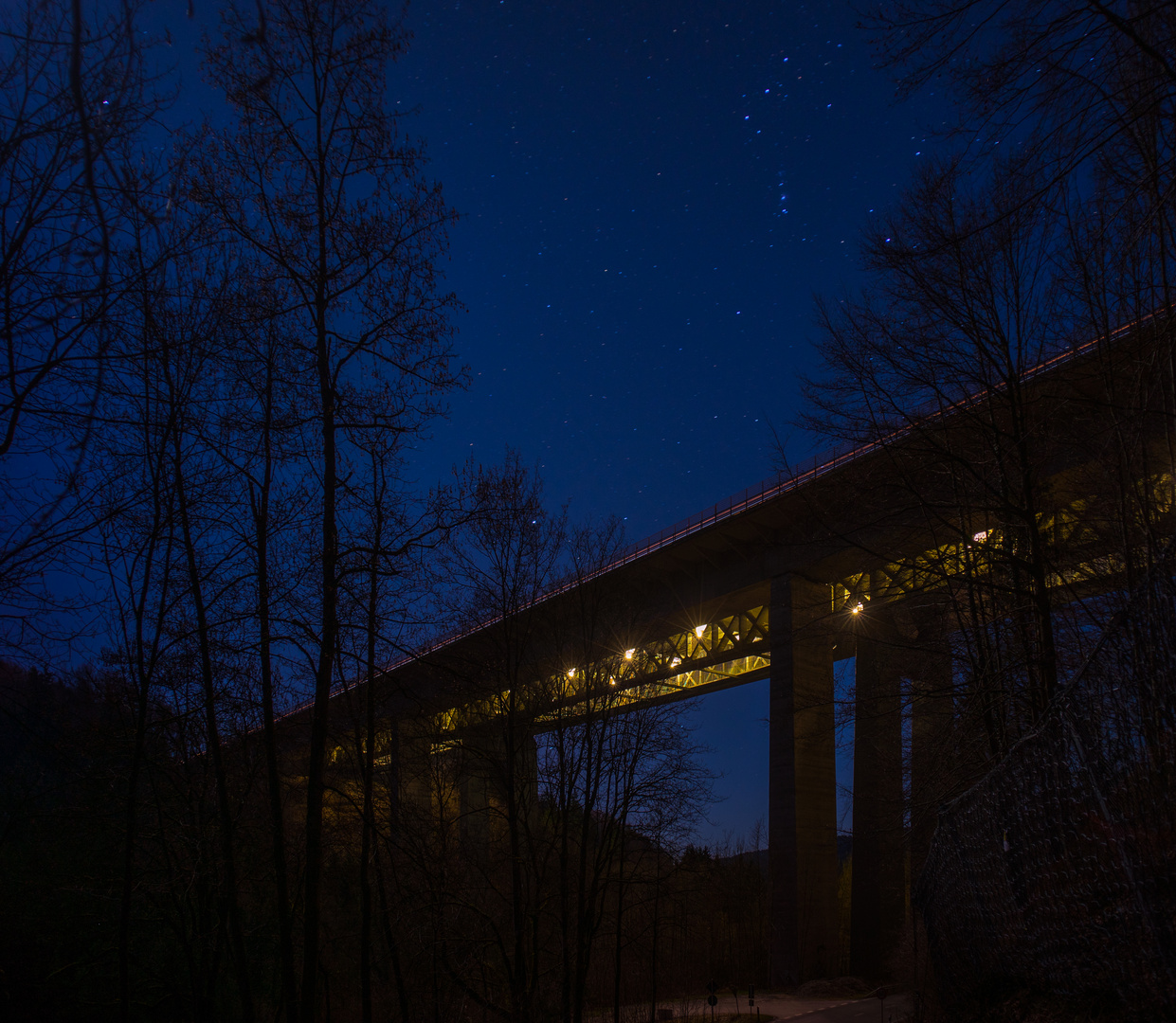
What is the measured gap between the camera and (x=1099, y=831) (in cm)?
355

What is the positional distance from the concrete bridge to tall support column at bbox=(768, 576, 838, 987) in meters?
0.06

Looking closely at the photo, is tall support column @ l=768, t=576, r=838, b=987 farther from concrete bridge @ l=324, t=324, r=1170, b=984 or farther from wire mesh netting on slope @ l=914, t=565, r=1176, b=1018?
wire mesh netting on slope @ l=914, t=565, r=1176, b=1018

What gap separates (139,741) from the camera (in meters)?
9.14

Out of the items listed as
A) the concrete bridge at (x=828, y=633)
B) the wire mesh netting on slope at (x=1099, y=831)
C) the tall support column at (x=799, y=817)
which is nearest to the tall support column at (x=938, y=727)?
the concrete bridge at (x=828, y=633)

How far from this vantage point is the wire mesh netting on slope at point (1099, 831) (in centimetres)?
298

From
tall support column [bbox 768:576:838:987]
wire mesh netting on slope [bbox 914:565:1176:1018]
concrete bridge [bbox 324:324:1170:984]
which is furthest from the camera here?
tall support column [bbox 768:576:838:987]

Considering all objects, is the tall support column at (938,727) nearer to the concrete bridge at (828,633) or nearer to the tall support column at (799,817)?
the concrete bridge at (828,633)

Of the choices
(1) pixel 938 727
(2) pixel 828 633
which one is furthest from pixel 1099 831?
(1) pixel 938 727

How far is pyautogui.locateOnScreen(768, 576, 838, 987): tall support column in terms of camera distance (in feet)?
80.4

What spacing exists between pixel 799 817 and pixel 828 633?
1672 cm

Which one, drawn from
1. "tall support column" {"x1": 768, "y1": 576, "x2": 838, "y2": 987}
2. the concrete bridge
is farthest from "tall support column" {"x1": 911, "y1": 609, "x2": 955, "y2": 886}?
"tall support column" {"x1": 768, "y1": 576, "x2": 838, "y2": 987}

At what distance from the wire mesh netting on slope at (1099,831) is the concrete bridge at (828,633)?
4.06m

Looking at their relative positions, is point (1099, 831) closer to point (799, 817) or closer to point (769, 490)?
point (769, 490)

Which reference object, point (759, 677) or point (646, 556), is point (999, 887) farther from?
point (759, 677)
